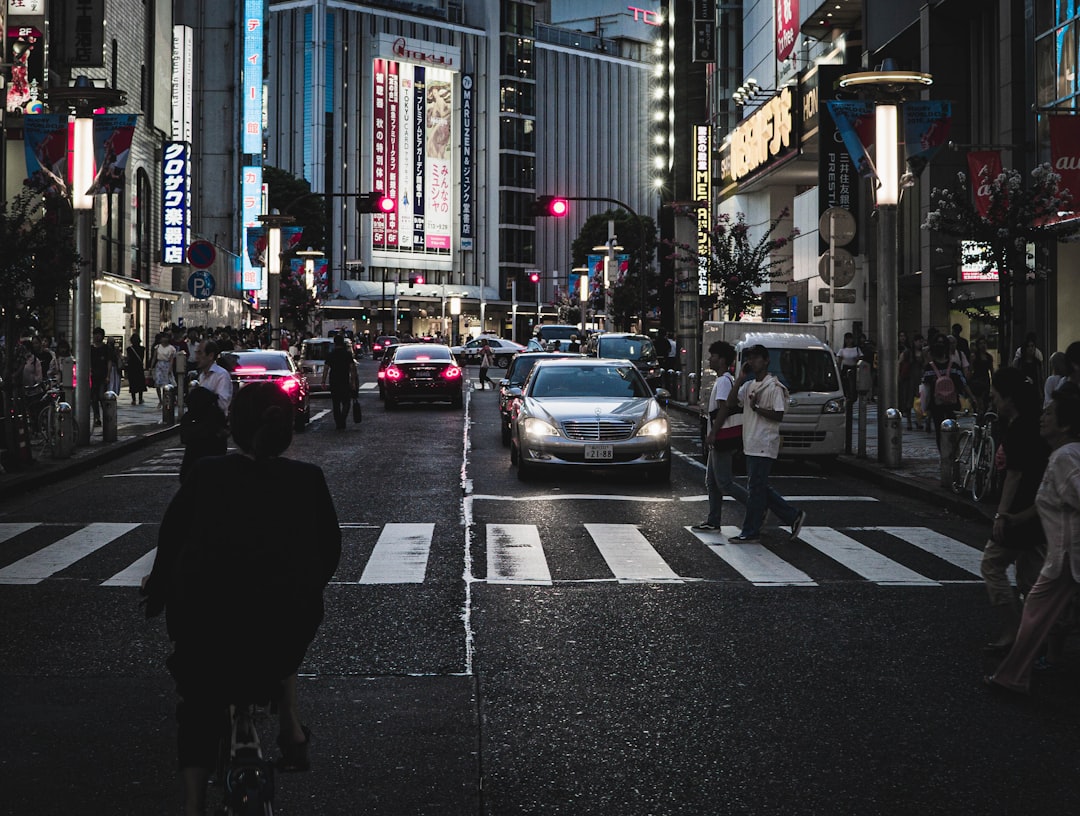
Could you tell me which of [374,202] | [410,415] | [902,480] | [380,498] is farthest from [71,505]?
[374,202]

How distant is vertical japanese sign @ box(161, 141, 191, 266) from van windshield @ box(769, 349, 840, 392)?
35076 mm

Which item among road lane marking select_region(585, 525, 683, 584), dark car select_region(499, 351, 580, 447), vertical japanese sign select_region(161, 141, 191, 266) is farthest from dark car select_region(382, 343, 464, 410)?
road lane marking select_region(585, 525, 683, 584)

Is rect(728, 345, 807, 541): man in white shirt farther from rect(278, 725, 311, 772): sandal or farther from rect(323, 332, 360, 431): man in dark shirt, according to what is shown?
rect(323, 332, 360, 431): man in dark shirt

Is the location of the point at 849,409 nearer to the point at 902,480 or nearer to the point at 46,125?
the point at 902,480

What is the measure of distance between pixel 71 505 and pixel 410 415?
18.4 meters

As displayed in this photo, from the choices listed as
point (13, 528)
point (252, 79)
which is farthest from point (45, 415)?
point (252, 79)

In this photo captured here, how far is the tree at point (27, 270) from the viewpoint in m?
19.3

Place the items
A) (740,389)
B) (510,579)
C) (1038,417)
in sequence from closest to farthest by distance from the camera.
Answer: (1038,417) → (510,579) → (740,389)

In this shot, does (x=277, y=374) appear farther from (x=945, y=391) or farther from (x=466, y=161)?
(x=466, y=161)

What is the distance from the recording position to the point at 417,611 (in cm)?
948

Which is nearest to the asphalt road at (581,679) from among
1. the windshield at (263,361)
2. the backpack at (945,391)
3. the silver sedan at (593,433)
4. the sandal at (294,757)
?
the sandal at (294,757)

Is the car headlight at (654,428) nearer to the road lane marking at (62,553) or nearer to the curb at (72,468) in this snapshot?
the road lane marking at (62,553)

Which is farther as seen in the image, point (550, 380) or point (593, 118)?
point (593, 118)

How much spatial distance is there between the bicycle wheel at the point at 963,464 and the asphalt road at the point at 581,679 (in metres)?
2.02
